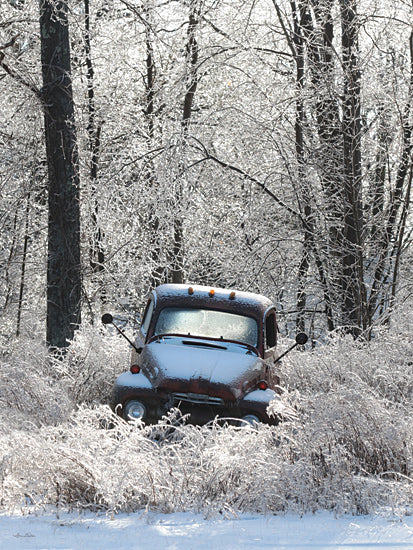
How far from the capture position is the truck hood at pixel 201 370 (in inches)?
294

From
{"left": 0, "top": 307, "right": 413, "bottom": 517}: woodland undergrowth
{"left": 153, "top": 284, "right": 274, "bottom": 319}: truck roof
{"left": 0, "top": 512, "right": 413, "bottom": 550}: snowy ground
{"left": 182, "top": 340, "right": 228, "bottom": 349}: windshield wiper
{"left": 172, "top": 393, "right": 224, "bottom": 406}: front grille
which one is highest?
{"left": 153, "top": 284, "right": 274, "bottom": 319}: truck roof

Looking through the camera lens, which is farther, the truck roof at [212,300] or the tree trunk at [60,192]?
the tree trunk at [60,192]

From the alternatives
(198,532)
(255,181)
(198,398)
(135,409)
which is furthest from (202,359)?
(255,181)

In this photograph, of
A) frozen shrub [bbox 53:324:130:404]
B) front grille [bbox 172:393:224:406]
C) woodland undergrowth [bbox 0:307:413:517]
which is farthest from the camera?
frozen shrub [bbox 53:324:130:404]

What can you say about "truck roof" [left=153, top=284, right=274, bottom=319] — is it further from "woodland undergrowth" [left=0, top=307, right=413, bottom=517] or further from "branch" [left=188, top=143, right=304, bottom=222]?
"branch" [left=188, top=143, right=304, bottom=222]

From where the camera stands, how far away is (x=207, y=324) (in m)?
8.51

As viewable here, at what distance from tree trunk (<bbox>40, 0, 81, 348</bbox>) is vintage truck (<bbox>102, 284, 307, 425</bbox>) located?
11.6 ft

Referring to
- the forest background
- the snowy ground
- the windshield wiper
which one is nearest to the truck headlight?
the forest background

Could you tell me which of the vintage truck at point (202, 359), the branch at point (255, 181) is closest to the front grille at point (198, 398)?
the vintage truck at point (202, 359)

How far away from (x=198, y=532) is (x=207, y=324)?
3.99m

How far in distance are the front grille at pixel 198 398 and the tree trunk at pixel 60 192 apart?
200 inches

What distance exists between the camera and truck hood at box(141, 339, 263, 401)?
746 cm

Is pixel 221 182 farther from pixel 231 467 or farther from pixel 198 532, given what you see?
pixel 198 532

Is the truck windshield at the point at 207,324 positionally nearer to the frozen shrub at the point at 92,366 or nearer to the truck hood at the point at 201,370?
the truck hood at the point at 201,370
